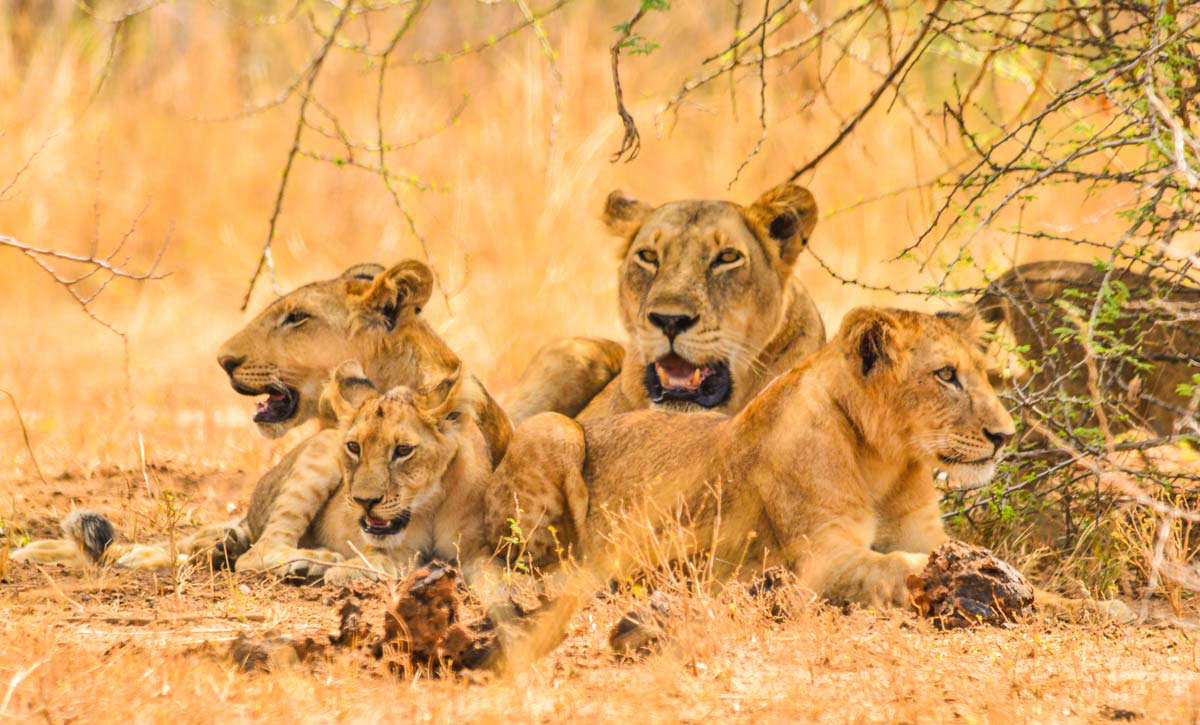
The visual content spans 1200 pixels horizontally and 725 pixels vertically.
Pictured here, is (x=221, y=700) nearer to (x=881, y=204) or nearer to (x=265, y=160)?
(x=881, y=204)

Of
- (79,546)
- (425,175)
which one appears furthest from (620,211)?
(425,175)

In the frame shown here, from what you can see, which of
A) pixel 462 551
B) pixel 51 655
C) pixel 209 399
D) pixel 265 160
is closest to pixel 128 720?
pixel 51 655

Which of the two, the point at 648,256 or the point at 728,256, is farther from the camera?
the point at 648,256

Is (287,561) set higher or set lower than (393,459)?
lower

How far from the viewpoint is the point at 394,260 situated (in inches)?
521

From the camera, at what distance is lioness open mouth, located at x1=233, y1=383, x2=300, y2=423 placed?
6.78 meters

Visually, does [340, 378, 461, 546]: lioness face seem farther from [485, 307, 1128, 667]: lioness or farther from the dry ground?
the dry ground

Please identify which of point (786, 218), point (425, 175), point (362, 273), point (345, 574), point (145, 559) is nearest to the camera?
point (345, 574)

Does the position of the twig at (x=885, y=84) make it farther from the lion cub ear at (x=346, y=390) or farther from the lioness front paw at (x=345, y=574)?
the lioness front paw at (x=345, y=574)

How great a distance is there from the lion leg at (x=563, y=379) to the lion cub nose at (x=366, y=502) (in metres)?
2.08

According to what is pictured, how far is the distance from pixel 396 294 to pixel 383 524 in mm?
1295

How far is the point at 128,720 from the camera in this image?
3674 mm

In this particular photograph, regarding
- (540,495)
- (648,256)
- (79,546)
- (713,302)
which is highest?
(648,256)

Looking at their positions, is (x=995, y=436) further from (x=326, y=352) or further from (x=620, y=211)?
(x=326, y=352)
